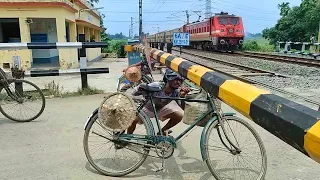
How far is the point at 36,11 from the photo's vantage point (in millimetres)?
15742

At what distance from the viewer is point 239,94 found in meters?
2.43

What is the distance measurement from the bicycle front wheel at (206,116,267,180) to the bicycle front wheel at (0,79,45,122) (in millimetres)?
3192

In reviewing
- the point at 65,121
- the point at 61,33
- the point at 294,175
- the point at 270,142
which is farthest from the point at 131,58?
the point at 61,33

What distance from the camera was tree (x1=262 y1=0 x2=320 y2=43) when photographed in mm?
40188

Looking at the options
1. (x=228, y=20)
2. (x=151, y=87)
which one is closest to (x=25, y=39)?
(x=151, y=87)

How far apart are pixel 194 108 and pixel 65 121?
2.78 m

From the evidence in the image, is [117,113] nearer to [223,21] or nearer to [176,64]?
[176,64]

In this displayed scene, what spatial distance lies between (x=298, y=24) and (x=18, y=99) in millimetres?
41956

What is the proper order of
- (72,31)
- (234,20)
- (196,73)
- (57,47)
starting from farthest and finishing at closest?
(234,20) → (72,31) → (57,47) → (196,73)

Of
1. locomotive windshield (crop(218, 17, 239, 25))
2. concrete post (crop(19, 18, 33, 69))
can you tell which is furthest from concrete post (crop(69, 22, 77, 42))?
locomotive windshield (crop(218, 17, 239, 25))

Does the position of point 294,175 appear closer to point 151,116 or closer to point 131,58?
point 151,116

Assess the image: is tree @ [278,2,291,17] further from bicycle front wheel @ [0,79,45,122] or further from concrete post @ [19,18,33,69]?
bicycle front wheel @ [0,79,45,122]

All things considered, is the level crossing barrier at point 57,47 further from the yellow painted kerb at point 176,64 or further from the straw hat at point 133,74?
the straw hat at point 133,74

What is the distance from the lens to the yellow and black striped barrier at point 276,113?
1620mm
